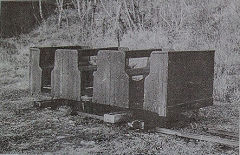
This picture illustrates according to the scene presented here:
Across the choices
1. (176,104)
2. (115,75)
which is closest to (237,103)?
(176,104)

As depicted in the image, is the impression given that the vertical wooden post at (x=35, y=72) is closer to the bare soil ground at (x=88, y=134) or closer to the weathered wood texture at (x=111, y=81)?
the bare soil ground at (x=88, y=134)

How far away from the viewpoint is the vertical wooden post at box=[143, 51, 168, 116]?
6.29 m

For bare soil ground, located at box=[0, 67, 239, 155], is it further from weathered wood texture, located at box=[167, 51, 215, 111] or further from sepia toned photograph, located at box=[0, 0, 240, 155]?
weathered wood texture, located at box=[167, 51, 215, 111]

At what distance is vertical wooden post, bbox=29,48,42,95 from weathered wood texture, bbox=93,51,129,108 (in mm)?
1751

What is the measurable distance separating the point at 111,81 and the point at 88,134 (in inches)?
44.7

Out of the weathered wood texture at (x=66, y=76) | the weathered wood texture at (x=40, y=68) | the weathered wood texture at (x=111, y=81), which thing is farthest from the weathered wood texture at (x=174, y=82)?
the weathered wood texture at (x=40, y=68)

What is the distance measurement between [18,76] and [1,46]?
4245 mm

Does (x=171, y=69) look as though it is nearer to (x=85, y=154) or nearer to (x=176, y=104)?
(x=176, y=104)

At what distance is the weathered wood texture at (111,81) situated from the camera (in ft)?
22.3

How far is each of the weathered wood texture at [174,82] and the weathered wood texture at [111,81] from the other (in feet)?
1.57

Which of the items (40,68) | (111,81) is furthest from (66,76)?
(111,81)

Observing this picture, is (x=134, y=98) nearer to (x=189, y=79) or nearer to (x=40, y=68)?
(x=189, y=79)

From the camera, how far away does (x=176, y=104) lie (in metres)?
6.53

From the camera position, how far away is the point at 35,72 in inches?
334
